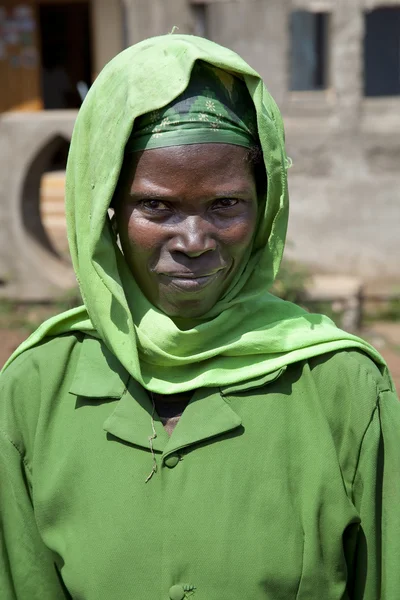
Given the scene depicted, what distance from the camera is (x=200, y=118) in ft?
5.83

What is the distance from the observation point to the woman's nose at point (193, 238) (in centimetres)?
178

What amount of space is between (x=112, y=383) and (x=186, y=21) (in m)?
5.96

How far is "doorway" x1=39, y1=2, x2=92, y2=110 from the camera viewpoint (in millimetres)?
13773

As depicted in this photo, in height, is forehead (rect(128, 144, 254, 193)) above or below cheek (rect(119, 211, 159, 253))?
above

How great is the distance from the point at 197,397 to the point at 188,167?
18.3 inches

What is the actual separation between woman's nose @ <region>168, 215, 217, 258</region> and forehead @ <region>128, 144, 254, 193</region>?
0.07 metres

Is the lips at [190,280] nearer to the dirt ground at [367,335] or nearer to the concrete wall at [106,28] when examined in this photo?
the dirt ground at [367,335]

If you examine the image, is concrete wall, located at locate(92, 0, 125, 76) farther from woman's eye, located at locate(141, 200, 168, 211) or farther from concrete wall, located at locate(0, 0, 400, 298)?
woman's eye, located at locate(141, 200, 168, 211)

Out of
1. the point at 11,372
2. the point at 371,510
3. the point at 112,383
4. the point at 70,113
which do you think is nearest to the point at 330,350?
the point at 371,510

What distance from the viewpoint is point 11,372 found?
2.03m

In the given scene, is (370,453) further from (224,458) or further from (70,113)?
(70,113)

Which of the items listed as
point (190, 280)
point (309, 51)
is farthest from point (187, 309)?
point (309, 51)

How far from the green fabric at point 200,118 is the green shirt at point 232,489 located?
0.48 metres

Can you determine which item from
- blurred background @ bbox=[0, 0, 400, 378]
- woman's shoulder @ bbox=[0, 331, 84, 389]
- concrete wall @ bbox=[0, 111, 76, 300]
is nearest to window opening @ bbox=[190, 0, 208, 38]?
blurred background @ bbox=[0, 0, 400, 378]
